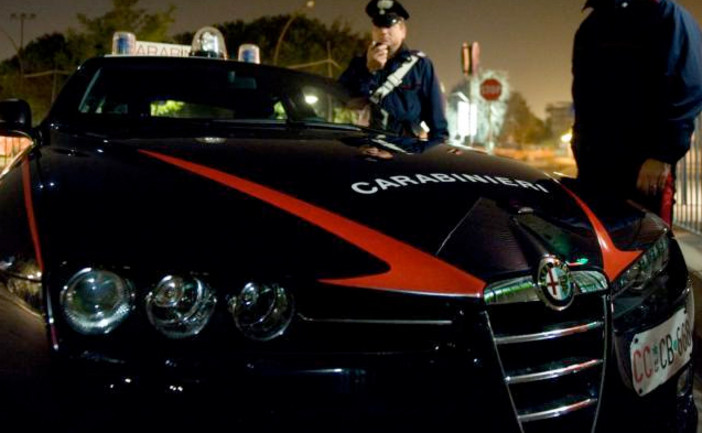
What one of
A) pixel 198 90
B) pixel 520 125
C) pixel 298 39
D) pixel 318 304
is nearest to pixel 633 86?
pixel 198 90

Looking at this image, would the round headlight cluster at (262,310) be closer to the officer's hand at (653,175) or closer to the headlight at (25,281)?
the headlight at (25,281)

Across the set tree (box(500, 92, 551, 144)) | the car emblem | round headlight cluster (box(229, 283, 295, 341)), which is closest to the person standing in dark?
the car emblem

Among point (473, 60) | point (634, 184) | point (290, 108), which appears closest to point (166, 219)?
point (290, 108)

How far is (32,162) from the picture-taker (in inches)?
81.1

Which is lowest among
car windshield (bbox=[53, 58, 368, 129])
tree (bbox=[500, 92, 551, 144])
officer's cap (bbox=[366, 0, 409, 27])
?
tree (bbox=[500, 92, 551, 144])

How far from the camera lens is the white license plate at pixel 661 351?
5.66ft

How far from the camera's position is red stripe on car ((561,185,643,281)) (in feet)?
5.74

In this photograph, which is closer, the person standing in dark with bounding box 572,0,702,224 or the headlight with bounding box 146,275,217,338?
the headlight with bounding box 146,275,217,338

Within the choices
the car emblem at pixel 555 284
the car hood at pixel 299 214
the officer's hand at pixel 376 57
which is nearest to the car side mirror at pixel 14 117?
the car hood at pixel 299 214

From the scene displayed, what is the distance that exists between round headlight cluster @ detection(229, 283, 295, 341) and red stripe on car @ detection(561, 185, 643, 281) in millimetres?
774

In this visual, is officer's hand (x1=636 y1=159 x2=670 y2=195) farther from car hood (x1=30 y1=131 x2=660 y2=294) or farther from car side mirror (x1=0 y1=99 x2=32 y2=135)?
car side mirror (x1=0 y1=99 x2=32 y2=135)

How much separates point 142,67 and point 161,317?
2.11 metres

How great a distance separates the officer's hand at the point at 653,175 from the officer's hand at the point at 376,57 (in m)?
1.91

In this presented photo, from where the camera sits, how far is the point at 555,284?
1.57 meters
